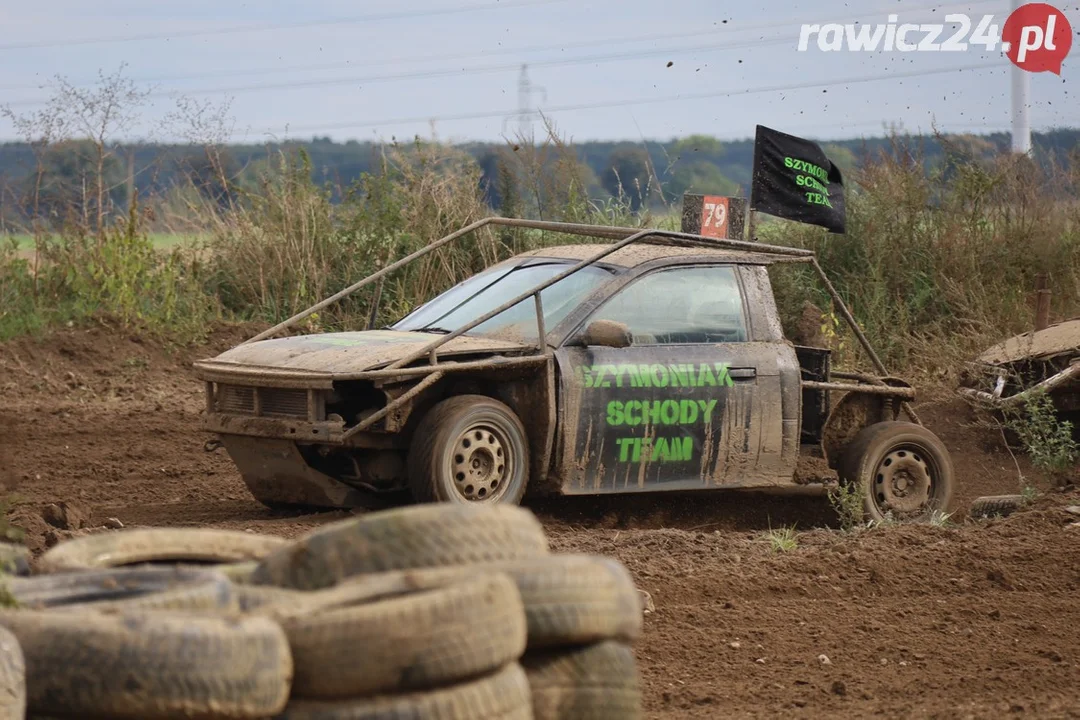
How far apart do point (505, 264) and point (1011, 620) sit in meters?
4.34

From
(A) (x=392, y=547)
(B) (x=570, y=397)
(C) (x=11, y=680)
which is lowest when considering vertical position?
(C) (x=11, y=680)

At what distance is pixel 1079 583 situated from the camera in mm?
7621

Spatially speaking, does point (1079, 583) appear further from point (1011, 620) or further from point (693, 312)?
point (693, 312)

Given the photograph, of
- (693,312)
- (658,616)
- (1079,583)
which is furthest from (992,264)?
(658,616)

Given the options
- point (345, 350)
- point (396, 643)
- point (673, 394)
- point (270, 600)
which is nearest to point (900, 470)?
point (673, 394)

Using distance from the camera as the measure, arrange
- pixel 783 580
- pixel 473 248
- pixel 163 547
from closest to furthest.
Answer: pixel 163 547, pixel 783 580, pixel 473 248

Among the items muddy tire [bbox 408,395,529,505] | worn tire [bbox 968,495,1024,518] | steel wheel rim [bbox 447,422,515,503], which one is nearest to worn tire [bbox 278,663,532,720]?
Result: muddy tire [bbox 408,395,529,505]

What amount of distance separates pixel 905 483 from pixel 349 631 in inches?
272

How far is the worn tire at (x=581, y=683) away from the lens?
4.23 meters

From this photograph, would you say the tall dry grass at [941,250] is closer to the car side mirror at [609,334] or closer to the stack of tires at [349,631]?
the car side mirror at [609,334]

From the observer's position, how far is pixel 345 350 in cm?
868

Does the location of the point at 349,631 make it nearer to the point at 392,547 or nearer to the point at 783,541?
the point at 392,547

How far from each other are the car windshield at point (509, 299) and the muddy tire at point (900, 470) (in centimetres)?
213

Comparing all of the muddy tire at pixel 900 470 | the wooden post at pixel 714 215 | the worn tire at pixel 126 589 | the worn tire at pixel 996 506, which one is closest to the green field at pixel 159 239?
the wooden post at pixel 714 215
